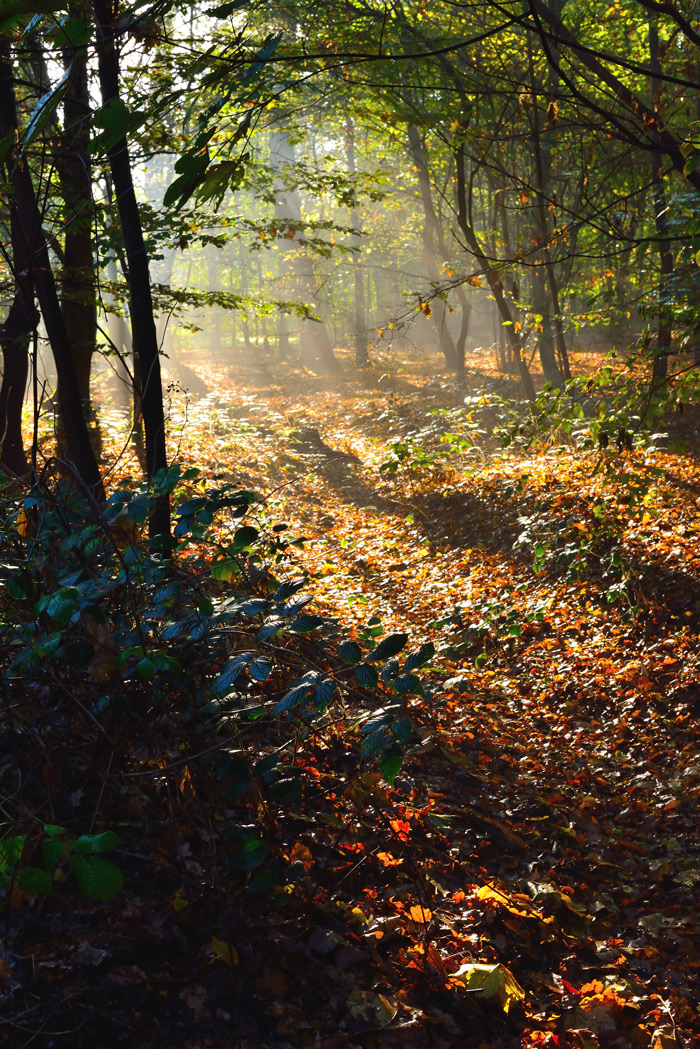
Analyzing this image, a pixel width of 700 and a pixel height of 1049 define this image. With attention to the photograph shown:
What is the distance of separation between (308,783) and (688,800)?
92.5 inches

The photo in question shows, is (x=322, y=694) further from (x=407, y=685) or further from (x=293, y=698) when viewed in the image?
(x=407, y=685)

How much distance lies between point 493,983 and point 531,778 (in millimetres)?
1977

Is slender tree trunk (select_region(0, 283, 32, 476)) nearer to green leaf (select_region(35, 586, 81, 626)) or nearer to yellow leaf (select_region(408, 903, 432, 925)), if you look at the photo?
green leaf (select_region(35, 586, 81, 626))

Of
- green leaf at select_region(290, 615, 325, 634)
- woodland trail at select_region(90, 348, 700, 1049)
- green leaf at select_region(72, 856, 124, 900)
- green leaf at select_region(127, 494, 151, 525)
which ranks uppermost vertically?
green leaf at select_region(127, 494, 151, 525)

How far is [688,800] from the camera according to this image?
4.34 metres

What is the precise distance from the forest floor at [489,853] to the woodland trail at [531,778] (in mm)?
15

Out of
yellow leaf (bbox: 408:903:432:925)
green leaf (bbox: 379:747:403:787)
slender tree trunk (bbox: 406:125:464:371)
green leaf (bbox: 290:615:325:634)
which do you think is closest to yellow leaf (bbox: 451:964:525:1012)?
yellow leaf (bbox: 408:903:432:925)

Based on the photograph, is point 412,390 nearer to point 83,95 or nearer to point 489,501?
point 489,501

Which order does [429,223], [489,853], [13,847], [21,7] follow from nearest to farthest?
1. [21,7]
2. [13,847]
3. [489,853]
4. [429,223]

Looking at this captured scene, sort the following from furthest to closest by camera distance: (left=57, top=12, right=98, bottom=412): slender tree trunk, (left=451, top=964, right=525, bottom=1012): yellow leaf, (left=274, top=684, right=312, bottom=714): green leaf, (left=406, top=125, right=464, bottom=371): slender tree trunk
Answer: (left=406, top=125, right=464, bottom=371): slender tree trunk, (left=57, top=12, right=98, bottom=412): slender tree trunk, (left=451, top=964, right=525, bottom=1012): yellow leaf, (left=274, top=684, right=312, bottom=714): green leaf

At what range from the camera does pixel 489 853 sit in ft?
12.5

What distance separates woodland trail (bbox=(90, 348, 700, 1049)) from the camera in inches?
113

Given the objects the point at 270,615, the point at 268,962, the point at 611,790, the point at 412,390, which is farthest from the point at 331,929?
the point at 412,390

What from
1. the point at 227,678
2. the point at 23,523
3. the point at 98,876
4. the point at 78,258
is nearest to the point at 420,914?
the point at 227,678
